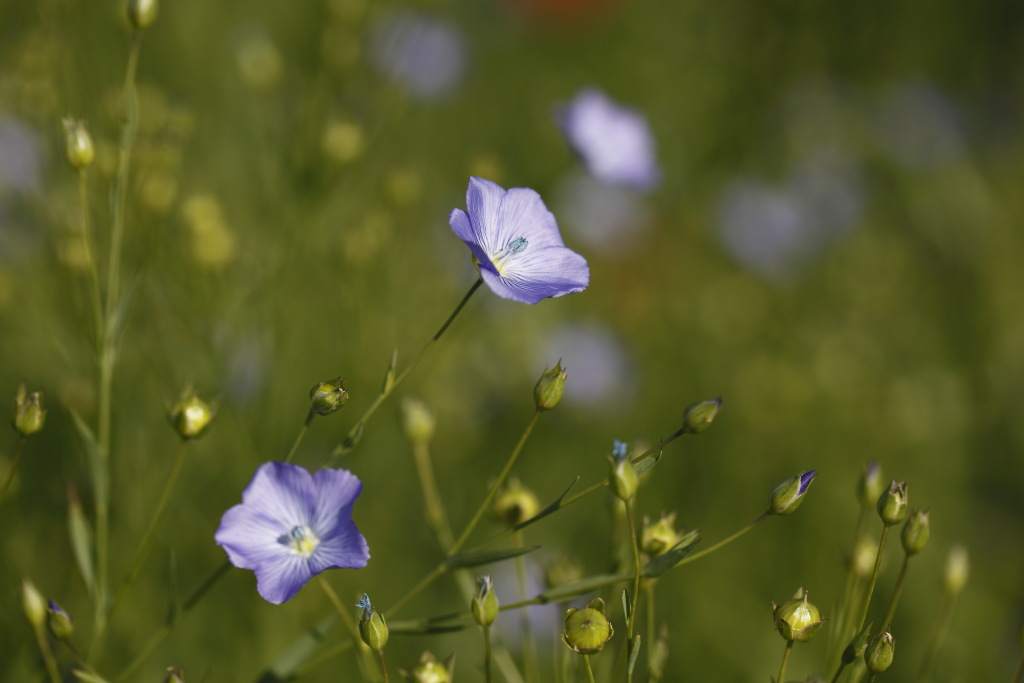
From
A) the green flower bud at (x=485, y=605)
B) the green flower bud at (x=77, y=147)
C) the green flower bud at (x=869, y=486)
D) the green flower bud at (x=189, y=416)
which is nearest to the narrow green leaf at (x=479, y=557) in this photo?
the green flower bud at (x=485, y=605)

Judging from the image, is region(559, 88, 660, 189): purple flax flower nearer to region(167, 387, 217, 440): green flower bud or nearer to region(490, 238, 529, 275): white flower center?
region(490, 238, 529, 275): white flower center

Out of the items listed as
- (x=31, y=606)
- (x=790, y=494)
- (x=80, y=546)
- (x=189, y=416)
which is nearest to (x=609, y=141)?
(x=790, y=494)

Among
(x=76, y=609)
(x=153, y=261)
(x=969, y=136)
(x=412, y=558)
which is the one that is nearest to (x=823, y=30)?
(x=969, y=136)

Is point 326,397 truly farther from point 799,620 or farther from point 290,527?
point 799,620

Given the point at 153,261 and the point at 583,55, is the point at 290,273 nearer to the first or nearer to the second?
the point at 153,261

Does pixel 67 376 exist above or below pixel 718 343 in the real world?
above
